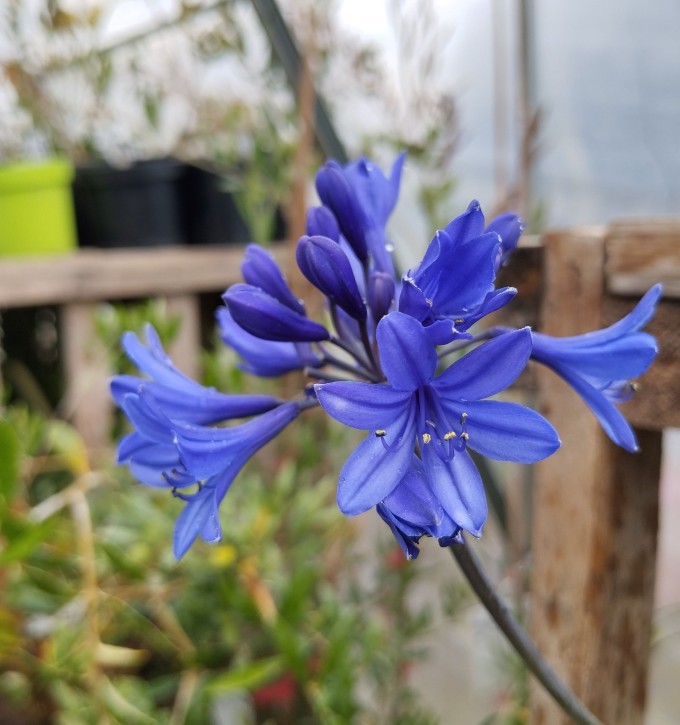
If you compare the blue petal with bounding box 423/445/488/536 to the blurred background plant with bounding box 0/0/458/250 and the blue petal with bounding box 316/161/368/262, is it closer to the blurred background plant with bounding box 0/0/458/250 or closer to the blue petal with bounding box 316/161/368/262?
the blue petal with bounding box 316/161/368/262

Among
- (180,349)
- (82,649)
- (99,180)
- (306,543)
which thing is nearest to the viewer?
(82,649)

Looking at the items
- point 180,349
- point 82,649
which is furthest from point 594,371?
point 180,349

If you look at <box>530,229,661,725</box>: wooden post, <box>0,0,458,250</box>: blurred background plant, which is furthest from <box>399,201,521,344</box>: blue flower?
<box>0,0,458,250</box>: blurred background plant

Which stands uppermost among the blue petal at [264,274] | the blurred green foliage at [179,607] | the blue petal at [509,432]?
the blue petal at [264,274]

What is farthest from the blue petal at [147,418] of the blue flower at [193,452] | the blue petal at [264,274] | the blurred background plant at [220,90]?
the blurred background plant at [220,90]

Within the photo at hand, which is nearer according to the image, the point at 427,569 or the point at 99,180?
the point at 427,569

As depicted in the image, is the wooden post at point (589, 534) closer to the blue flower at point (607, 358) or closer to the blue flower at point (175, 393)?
the blue flower at point (607, 358)

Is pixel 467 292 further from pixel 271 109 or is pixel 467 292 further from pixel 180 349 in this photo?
pixel 180 349
